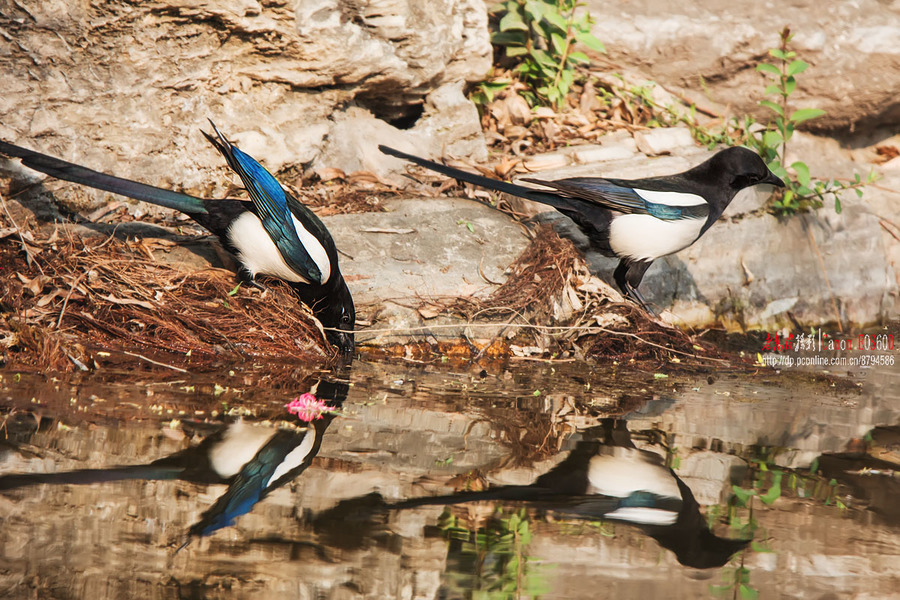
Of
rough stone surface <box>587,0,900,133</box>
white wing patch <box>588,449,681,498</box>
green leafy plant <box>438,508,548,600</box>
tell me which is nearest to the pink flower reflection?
green leafy plant <box>438,508,548,600</box>

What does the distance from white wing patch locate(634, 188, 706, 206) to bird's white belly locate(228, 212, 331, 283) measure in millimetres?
1793

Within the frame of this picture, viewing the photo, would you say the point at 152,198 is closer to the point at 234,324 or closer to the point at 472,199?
the point at 234,324

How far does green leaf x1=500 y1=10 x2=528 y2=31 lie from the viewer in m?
6.26

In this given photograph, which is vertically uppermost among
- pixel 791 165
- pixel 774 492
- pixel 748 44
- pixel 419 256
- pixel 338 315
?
pixel 748 44

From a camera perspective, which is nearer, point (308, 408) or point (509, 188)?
point (308, 408)

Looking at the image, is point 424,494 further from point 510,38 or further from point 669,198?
point 510,38

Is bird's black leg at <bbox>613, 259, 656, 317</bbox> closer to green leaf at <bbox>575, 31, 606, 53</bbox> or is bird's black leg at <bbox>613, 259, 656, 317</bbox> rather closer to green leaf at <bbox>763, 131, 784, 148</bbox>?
green leaf at <bbox>763, 131, 784, 148</bbox>

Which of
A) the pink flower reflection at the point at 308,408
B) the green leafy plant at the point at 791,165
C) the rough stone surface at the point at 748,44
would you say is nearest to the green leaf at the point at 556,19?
the rough stone surface at the point at 748,44

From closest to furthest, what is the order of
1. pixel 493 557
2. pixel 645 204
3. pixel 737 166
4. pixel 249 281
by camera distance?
1. pixel 493 557
2. pixel 249 281
3. pixel 645 204
4. pixel 737 166

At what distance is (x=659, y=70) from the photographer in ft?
22.6

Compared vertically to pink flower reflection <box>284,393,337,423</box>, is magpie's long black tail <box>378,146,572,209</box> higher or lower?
higher

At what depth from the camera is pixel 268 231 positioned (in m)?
4.11

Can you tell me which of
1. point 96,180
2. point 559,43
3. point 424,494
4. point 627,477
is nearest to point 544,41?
point 559,43

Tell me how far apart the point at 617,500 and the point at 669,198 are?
2.56 m
